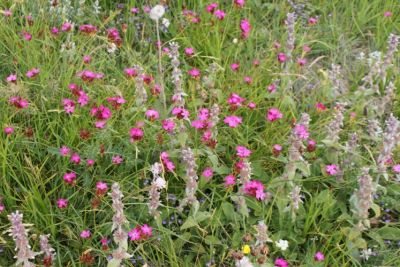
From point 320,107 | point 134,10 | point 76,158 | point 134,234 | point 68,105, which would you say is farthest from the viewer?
point 134,10

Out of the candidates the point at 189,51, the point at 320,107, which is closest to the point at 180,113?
the point at 189,51

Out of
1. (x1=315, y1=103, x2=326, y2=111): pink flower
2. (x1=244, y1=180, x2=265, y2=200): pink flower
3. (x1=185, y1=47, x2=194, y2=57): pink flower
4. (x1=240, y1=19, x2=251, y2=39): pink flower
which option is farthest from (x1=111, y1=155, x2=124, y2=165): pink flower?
(x1=240, y1=19, x2=251, y2=39): pink flower

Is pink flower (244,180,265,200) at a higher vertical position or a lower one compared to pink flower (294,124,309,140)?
lower

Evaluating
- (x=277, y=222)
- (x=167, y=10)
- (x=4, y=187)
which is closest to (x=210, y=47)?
(x=167, y=10)

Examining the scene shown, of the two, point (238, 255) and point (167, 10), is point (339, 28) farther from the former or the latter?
point (238, 255)

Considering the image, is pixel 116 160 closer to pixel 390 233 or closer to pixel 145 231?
pixel 145 231

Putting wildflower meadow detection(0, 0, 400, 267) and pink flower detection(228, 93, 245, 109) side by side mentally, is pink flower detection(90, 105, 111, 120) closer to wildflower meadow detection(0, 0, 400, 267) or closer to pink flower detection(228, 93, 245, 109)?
wildflower meadow detection(0, 0, 400, 267)

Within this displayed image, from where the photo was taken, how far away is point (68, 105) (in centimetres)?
283

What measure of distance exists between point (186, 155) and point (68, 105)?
81 centimetres

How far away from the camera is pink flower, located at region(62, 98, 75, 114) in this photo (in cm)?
280

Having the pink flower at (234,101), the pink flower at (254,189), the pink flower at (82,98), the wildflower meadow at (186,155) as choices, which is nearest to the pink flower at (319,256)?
the wildflower meadow at (186,155)

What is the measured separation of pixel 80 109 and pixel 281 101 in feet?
3.94

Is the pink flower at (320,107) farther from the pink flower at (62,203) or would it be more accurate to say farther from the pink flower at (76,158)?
the pink flower at (62,203)

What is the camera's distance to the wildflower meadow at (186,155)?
8.25 ft
